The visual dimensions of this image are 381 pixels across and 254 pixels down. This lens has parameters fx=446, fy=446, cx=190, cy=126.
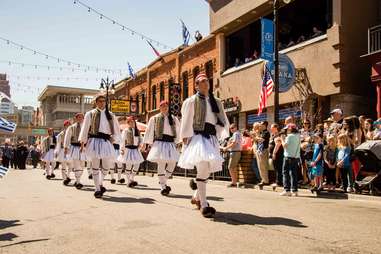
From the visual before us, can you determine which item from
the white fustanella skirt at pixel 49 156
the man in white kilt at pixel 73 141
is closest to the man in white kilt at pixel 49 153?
the white fustanella skirt at pixel 49 156

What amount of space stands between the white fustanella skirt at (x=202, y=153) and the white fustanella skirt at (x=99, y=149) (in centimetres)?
350

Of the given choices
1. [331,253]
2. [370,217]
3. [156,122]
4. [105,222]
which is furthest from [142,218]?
[156,122]

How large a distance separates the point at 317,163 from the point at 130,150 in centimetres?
585

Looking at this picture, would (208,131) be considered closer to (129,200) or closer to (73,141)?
(129,200)

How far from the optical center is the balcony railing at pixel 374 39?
56.0 feet

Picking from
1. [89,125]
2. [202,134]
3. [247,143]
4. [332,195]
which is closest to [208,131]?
[202,134]

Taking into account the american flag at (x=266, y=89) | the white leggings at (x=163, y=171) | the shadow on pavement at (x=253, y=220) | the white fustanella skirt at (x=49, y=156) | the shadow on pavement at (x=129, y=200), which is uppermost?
the american flag at (x=266, y=89)

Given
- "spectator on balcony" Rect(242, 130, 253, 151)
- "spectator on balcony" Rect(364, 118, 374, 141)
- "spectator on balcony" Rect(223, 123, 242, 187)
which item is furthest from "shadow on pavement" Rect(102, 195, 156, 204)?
"spectator on balcony" Rect(242, 130, 253, 151)

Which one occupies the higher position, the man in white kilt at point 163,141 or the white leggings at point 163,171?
the man in white kilt at point 163,141

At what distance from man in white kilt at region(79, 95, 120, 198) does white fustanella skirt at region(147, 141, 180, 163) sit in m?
0.99

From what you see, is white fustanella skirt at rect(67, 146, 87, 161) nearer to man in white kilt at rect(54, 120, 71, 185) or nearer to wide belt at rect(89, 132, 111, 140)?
man in white kilt at rect(54, 120, 71, 185)

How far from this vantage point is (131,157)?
1402 centimetres

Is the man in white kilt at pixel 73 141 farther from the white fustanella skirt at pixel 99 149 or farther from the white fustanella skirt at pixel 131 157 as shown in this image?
the white fustanella skirt at pixel 99 149

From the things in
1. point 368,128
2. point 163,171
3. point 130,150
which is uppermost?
point 368,128
